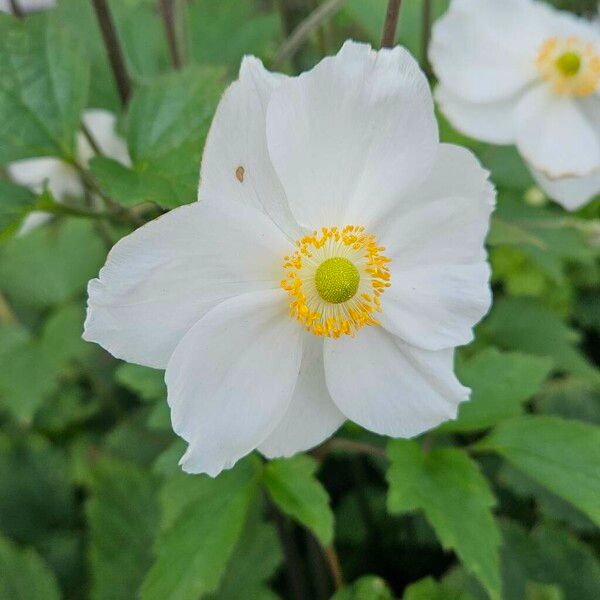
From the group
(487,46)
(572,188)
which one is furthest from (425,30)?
(572,188)

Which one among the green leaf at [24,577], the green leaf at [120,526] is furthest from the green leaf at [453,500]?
the green leaf at [24,577]

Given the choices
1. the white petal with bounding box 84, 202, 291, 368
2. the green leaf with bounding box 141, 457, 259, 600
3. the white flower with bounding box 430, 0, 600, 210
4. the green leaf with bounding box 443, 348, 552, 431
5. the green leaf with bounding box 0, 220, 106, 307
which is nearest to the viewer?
the white petal with bounding box 84, 202, 291, 368

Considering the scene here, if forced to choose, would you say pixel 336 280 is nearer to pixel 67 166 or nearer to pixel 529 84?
pixel 529 84

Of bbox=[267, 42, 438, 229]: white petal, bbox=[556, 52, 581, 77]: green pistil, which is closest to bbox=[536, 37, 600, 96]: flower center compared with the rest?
bbox=[556, 52, 581, 77]: green pistil

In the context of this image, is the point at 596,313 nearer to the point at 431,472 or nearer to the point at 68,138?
the point at 431,472

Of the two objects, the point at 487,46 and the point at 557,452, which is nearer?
the point at 557,452

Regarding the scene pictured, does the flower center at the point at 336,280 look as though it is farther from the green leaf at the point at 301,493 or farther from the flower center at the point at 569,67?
the flower center at the point at 569,67

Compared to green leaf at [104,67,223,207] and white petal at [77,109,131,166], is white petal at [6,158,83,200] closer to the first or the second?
white petal at [77,109,131,166]

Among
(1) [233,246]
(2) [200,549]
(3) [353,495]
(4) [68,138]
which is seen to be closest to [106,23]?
(4) [68,138]

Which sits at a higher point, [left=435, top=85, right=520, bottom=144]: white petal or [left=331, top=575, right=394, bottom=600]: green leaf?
[left=435, top=85, right=520, bottom=144]: white petal
